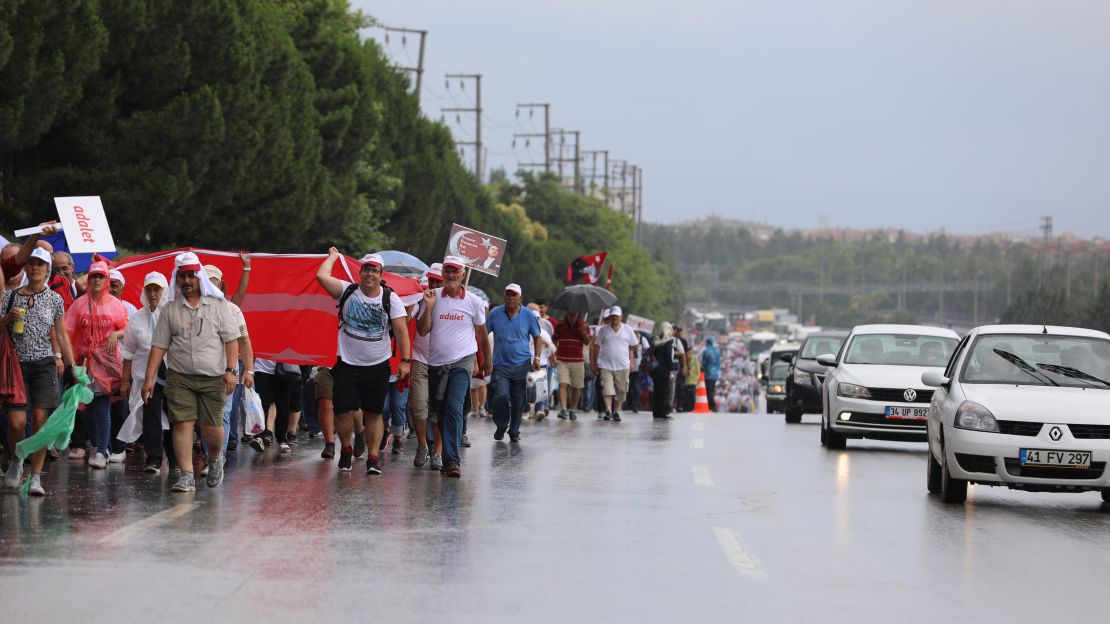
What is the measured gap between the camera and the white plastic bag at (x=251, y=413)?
1805 centimetres

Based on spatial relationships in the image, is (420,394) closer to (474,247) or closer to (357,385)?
(357,385)

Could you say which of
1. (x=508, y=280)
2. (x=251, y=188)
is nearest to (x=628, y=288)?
(x=508, y=280)

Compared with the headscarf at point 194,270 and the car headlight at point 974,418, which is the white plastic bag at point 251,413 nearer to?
the headscarf at point 194,270

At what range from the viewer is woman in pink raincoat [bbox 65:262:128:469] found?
15.5 m

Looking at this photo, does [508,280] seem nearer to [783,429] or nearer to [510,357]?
[783,429]

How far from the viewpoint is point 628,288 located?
419 feet

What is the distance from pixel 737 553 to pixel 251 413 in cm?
849

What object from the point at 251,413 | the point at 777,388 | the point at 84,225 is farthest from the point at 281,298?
the point at 777,388

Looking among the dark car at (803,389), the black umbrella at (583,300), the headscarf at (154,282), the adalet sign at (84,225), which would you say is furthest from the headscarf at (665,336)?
the headscarf at (154,282)

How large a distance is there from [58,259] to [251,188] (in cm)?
2660

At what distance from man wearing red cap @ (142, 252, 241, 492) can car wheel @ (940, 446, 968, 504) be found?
5766 millimetres

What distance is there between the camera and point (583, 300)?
28.8 meters

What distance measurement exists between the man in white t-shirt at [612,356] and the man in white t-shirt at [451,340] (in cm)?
1279

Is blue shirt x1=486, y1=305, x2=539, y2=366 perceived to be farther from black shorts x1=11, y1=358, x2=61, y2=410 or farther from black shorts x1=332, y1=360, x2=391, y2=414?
black shorts x1=11, y1=358, x2=61, y2=410
